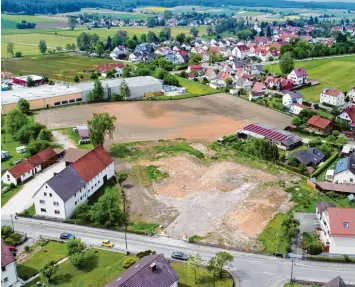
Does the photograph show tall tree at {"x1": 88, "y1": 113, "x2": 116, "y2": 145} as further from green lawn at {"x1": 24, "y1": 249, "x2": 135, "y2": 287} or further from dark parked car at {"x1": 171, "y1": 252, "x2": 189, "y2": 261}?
dark parked car at {"x1": 171, "y1": 252, "x2": 189, "y2": 261}

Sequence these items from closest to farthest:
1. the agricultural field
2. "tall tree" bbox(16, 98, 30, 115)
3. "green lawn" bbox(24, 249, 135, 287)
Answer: "green lawn" bbox(24, 249, 135, 287)
"tall tree" bbox(16, 98, 30, 115)
the agricultural field

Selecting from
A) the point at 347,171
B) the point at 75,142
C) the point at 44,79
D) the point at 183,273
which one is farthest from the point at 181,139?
the point at 44,79

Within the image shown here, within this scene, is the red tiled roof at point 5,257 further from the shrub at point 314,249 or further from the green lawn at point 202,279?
the shrub at point 314,249

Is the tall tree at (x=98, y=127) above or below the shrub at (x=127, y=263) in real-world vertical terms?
above

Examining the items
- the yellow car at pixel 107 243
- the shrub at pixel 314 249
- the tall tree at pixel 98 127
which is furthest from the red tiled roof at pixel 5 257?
the tall tree at pixel 98 127

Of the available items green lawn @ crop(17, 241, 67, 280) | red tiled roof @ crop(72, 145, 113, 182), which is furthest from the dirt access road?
green lawn @ crop(17, 241, 67, 280)

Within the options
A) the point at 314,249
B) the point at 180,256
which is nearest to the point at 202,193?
the point at 180,256
